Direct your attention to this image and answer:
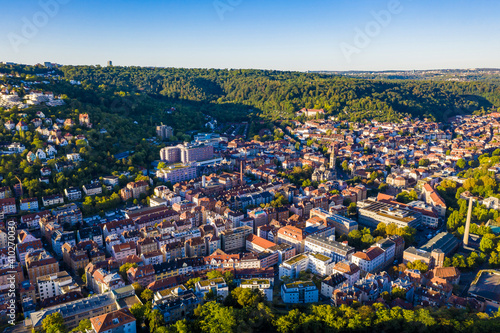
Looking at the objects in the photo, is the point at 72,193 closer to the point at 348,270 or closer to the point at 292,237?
the point at 292,237

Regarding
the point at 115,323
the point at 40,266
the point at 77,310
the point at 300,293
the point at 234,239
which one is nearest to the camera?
the point at 115,323

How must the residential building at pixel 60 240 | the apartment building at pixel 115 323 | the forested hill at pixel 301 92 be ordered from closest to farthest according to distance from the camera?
1. the apartment building at pixel 115 323
2. the residential building at pixel 60 240
3. the forested hill at pixel 301 92

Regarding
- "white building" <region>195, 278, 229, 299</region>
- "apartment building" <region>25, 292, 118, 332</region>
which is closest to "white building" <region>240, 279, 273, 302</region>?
"white building" <region>195, 278, 229, 299</region>

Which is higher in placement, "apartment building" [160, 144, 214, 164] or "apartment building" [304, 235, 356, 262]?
"apartment building" [160, 144, 214, 164]

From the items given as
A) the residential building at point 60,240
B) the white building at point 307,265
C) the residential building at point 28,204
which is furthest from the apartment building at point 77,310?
the residential building at point 28,204

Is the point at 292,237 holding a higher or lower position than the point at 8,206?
lower

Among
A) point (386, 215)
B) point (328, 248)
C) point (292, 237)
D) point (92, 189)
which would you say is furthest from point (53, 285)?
point (386, 215)

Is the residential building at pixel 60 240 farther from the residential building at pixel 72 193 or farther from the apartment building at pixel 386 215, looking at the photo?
the apartment building at pixel 386 215

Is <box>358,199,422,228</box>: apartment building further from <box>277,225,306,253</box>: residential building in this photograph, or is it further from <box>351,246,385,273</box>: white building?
<box>277,225,306,253</box>: residential building
